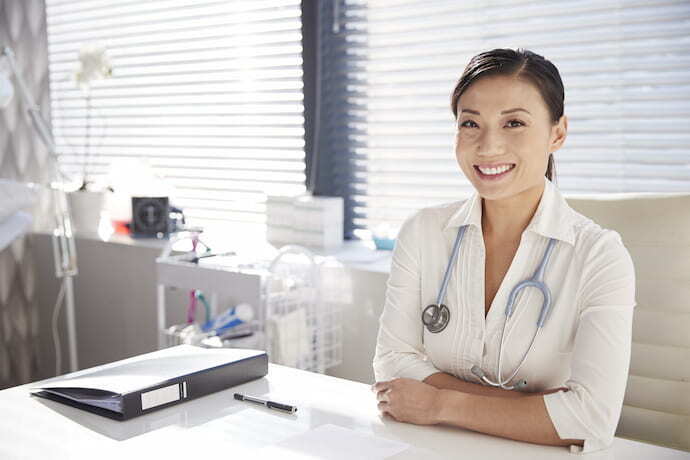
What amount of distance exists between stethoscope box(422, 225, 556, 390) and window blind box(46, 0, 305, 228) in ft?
5.02


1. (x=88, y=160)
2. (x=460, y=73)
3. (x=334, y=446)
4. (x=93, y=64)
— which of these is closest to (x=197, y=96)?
(x=93, y=64)

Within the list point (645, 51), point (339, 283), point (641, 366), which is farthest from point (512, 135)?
point (339, 283)

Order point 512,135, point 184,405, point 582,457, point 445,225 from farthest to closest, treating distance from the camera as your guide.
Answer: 1. point 445,225
2. point 512,135
3. point 184,405
4. point 582,457

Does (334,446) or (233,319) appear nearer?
(334,446)

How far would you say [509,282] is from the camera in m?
1.41

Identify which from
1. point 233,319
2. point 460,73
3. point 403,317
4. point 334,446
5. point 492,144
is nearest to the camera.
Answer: point 334,446

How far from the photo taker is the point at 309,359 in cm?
232

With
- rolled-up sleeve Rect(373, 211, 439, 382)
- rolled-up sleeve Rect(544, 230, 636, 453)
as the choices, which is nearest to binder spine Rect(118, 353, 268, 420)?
rolled-up sleeve Rect(373, 211, 439, 382)

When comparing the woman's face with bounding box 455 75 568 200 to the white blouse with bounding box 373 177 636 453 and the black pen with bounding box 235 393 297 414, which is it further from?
the black pen with bounding box 235 393 297 414

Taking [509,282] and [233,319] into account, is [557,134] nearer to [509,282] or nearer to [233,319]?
[509,282]

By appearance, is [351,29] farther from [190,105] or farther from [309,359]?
[309,359]

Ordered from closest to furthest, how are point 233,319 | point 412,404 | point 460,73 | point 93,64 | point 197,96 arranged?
point 412,404 → point 233,319 → point 460,73 → point 93,64 → point 197,96

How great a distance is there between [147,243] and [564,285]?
6.63 feet

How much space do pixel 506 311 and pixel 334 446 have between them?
0.46 m
